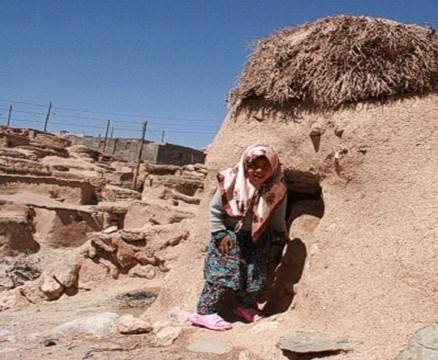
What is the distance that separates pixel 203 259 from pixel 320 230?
109 centimetres

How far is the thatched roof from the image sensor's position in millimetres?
3766

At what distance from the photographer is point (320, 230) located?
12.5 ft

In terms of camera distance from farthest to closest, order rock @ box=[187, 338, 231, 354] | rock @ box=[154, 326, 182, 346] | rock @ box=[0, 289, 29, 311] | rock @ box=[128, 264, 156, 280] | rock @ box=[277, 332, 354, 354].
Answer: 1. rock @ box=[128, 264, 156, 280]
2. rock @ box=[0, 289, 29, 311]
3. rock @ box=[154, 326, 182, 346]
4. rock @ box=[187, 338, 231, 354]
5. rock @ box=[277, 332, 354, 354]

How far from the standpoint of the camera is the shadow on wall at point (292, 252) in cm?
393

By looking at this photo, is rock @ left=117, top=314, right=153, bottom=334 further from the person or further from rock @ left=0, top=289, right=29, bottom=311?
rock @ left=0, top=289, right=29, bottom=311

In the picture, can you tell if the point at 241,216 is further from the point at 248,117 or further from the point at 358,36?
the point at 358,36

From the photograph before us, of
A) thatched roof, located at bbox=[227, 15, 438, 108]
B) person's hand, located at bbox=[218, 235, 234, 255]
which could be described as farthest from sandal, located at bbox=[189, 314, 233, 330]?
thatched roof, located at bbox=[227, 15, 438, 108]

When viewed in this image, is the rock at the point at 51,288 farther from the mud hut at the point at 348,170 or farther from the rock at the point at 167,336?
the rock at the point at 167,336

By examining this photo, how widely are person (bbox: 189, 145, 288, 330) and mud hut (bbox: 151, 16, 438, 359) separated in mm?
319

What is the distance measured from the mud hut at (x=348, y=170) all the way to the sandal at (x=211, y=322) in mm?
365

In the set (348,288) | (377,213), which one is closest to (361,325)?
(348,288)

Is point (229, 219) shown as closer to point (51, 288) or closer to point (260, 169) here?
point (260, 169)

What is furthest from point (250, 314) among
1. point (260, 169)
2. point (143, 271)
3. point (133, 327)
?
point (143, 271)

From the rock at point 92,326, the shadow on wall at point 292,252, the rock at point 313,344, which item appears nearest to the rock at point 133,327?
the rock at point 92,326
